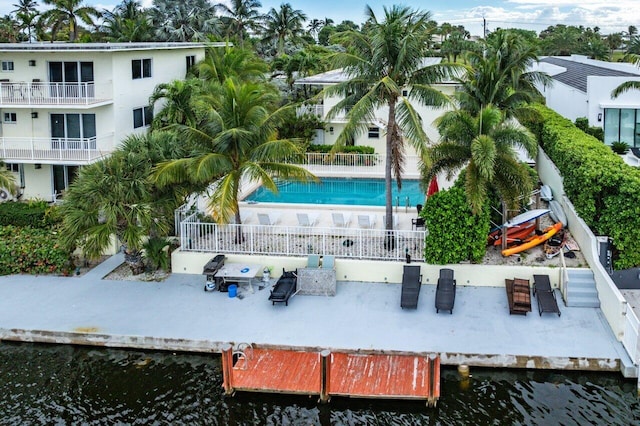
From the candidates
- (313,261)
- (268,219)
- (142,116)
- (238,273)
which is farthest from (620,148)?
(142,116)

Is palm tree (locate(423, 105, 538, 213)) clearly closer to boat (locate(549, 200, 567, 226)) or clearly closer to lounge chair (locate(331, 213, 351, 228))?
lounge chair (locate(331, 213, 351, 228))

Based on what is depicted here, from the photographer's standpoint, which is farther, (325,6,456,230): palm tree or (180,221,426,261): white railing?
(180,221,426,261): white railing

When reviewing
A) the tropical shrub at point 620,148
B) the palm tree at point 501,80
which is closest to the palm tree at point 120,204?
the palm tree at point 501,80

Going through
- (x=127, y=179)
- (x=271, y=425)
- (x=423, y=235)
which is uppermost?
(x=127, y=179)

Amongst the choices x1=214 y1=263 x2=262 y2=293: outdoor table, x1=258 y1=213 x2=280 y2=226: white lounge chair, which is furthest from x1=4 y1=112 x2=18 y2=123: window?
x1=214 y1=263 x2=262 y2=293: outdoor table

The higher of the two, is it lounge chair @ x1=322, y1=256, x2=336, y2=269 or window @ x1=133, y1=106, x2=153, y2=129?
window @ x1=133, y1=106, x2=153, y2=129

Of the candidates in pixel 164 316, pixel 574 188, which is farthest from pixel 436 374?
pixel 574 188

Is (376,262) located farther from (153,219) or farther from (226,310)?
(153,219)

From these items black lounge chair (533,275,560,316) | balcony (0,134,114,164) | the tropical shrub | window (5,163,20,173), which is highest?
balcony (0,134,114,164)
